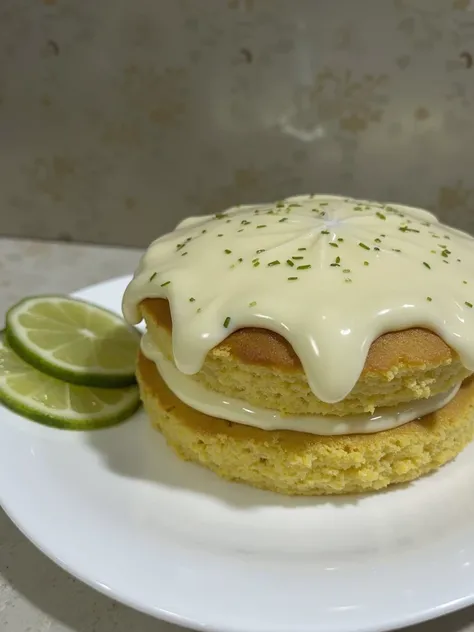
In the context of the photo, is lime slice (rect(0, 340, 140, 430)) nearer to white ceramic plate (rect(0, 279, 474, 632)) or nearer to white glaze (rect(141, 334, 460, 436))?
white ceramic plate (rect(0, 279, 474, 632))

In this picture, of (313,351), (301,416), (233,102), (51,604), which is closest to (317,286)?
(313,351)

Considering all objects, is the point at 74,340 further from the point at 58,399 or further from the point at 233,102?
the point at 233,102

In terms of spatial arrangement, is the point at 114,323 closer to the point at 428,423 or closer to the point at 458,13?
the point at 428,423

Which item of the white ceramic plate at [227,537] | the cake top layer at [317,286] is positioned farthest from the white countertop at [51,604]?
the cake top layer at [317,286]

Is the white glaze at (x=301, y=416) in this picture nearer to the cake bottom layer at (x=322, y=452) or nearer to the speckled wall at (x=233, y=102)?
the cake bottom layer at (x=322, y=452)

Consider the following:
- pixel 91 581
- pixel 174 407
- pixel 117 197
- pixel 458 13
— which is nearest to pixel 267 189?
pixel 117 197

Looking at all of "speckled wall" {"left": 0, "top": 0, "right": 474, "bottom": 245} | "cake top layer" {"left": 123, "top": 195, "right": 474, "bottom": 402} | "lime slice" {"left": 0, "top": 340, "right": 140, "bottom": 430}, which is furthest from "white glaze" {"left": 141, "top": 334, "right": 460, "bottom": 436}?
"speckled wall" {"left": 0, "top": 0, "right": 474, "bottom": 245}
